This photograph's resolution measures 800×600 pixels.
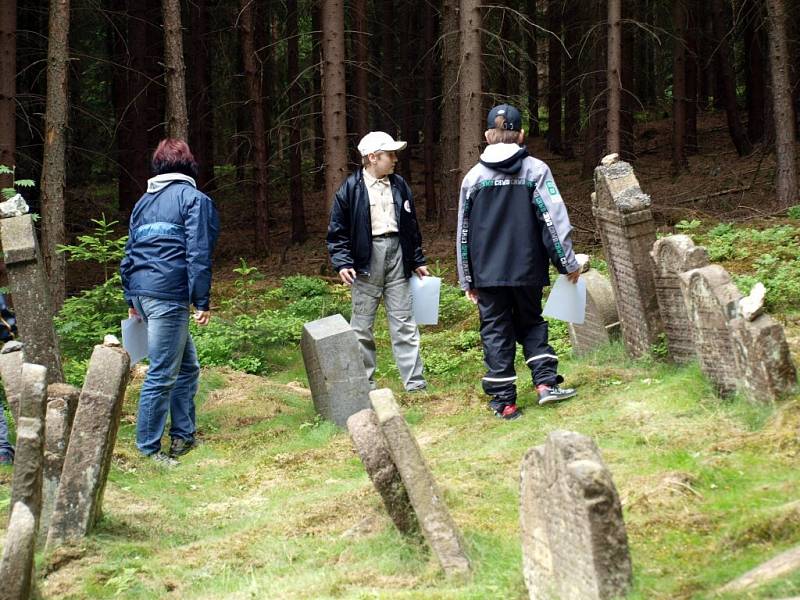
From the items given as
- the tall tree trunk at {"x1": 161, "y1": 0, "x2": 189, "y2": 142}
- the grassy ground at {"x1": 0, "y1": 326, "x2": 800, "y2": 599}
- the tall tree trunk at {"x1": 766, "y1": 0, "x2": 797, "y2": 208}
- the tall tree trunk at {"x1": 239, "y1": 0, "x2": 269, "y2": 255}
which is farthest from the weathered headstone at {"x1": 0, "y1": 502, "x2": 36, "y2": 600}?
the tall tree trunk at {"x1": 239, "y1": 0, "x2": 269, "y2": 255}

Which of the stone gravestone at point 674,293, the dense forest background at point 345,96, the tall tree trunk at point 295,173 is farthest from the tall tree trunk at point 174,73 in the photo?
the stone gravestone at point 674,293

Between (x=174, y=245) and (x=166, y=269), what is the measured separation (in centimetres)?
19


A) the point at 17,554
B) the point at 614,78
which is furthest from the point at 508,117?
the point at 614,78

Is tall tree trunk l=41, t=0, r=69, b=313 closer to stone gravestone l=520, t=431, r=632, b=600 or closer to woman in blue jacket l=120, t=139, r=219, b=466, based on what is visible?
woman in blue jacket l=120, t=139, r=219, b=466

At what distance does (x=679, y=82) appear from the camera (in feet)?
77.0

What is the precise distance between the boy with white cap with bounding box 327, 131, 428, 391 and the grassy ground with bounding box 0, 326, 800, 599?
0.72m

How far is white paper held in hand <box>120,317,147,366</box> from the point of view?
26.5 ft

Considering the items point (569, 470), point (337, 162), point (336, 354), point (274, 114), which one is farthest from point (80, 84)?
point (569, 470)

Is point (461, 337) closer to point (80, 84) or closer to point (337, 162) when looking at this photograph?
point (337, 162)

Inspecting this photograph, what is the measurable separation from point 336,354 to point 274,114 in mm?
21352

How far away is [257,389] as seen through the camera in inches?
402

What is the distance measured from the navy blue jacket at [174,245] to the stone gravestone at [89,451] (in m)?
1.68

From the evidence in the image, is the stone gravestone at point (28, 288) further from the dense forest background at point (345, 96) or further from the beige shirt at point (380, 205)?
the dense forest background at point (345, 96)

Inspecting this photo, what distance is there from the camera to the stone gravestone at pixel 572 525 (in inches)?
147
